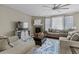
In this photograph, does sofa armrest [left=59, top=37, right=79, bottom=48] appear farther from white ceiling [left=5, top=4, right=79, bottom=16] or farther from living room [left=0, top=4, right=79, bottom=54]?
white ceiling [left=5, top=4, right=79, bottom=16]

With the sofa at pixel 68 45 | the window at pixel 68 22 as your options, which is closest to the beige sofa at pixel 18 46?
the sofa at pixel 68 45

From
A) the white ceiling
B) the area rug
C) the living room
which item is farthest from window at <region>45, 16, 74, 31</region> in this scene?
the area rug

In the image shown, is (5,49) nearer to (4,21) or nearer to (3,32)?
(3,32)

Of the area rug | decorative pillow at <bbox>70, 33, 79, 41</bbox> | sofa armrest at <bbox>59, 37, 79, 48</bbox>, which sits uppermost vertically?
decorative pillow at <bbox>70, 33, 79, 41</bbox>

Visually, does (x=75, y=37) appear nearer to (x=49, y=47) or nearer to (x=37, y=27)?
(x=49, y=47)

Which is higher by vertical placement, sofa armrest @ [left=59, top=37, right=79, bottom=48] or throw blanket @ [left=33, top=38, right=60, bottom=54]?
sofa armrest @ [left=59, top=37, right=79, bottom=48]

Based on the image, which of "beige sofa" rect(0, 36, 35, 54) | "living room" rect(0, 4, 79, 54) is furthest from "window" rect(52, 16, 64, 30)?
"beige sofa" rect(0, 36, 35, 54)

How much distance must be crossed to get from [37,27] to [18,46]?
0.51 m

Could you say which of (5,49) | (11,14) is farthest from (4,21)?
(5,49)

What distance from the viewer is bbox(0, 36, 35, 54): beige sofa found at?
1737mm

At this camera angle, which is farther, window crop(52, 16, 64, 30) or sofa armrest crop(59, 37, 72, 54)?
window crop(52, 16, 64, 30)

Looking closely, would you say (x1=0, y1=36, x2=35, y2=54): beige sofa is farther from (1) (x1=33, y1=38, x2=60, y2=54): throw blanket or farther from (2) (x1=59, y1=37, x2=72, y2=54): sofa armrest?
(2) (x1=59, y1=37, x2=72, y2=54): sofa armrest

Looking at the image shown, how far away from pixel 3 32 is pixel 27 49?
1.74ft
